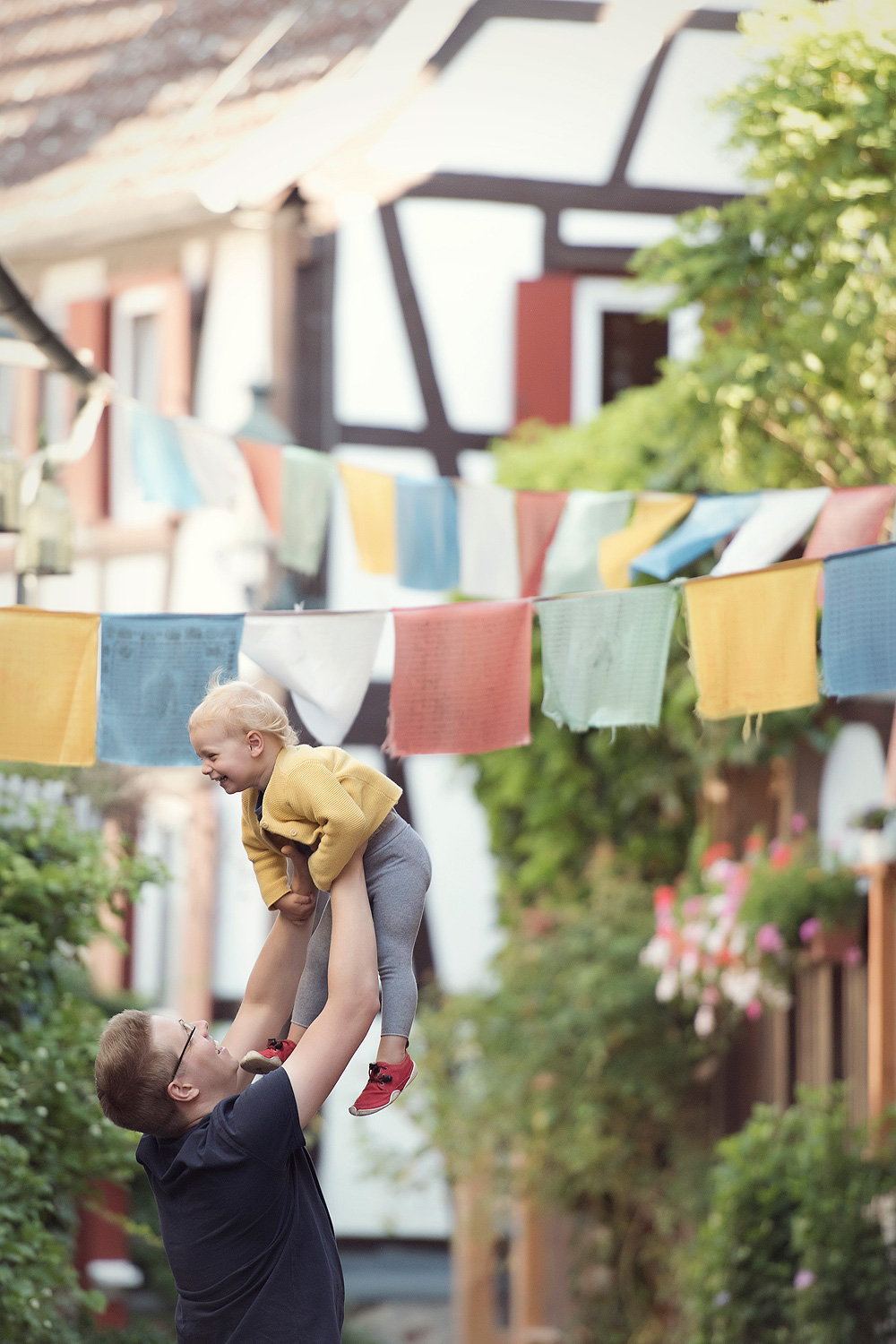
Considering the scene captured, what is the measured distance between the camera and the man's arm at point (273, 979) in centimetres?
282

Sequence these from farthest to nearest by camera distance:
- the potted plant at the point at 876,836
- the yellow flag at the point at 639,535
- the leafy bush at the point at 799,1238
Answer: the potted plant at the point at 876,836
the leafy bush at the point at 799,1238
the yellow flag at the point at 639,535

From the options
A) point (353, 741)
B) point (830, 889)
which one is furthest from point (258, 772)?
point (353, 741)

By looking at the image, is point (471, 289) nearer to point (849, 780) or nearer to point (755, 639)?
point (849, 780)

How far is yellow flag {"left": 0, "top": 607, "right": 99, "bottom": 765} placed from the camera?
4.09m

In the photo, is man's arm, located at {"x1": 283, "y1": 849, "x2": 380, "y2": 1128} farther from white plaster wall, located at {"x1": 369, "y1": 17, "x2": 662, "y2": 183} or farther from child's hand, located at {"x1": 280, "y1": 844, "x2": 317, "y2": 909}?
white plaster wall, located at {"x1": 369, "y1": 17, "x2": 662, "y2": 183}

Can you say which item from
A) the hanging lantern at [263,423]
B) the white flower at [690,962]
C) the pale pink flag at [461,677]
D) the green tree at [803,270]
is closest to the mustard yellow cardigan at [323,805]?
the pale pink flag at [461,677]

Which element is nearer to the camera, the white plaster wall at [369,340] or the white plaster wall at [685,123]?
the white plaster wall at [369,340]

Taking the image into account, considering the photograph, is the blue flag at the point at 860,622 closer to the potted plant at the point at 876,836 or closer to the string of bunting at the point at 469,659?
the string of bunting at the point at 469,659

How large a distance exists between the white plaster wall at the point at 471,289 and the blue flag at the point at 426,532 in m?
4.25

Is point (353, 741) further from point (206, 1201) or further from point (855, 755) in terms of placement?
point (206, 1201)

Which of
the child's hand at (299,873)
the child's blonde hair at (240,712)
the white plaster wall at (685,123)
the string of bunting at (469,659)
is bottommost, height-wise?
the child's hand at (299,873)

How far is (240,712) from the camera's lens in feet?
8.86

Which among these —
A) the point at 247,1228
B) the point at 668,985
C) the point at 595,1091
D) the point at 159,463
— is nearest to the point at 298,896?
the point at 247,1228

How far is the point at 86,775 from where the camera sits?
7.79 metres
